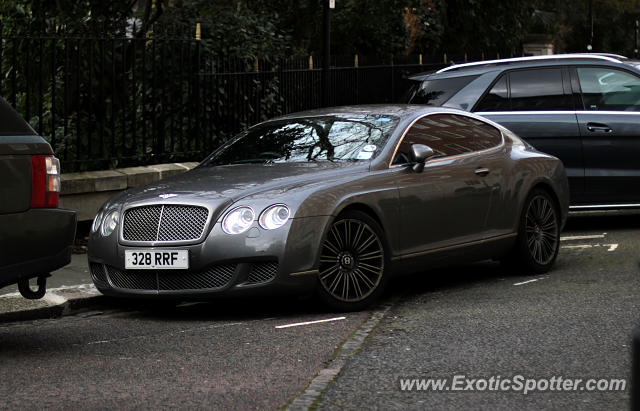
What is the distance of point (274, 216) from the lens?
788 cm

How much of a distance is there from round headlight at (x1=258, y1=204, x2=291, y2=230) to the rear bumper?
1.37 meters

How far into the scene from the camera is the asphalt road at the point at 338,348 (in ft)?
18.7

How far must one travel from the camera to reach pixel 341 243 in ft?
26.8

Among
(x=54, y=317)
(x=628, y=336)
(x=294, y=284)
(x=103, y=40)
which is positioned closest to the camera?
(x=628, y=336)

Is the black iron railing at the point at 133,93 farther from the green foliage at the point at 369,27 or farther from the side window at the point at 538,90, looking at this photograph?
the green foliage at the point at 369,27

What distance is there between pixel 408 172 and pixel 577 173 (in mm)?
4178

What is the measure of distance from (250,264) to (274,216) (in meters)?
0.35

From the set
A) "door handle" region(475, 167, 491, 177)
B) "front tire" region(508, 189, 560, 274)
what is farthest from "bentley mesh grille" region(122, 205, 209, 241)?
"front tire" region(508, 189, 560, 274)

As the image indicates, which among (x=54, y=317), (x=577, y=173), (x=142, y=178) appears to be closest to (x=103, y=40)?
(x=142, y=178)

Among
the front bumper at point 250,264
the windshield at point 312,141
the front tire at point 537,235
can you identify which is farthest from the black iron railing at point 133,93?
the front tire at point 537,235

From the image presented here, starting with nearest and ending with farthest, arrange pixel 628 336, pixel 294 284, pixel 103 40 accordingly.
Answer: pixel 628 336
pixel 294 284
pixel 103 40

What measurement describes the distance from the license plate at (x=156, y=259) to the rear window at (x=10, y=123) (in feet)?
4.90

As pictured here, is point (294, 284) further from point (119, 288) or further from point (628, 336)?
point (628, 336)

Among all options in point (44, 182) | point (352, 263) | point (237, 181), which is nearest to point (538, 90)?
point (352, 263)
